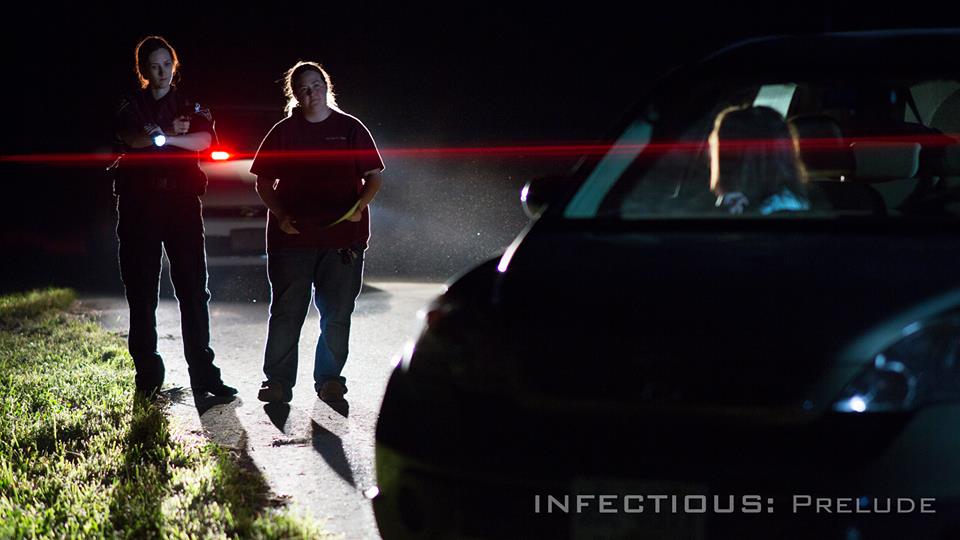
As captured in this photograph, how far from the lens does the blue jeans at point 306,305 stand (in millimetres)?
6062

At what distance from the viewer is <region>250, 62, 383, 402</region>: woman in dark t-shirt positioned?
5.99 metres

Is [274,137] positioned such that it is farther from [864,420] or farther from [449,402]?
[864,420]

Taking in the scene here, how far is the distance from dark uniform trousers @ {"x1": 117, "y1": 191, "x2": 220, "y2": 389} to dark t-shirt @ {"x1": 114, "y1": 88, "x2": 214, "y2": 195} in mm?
59

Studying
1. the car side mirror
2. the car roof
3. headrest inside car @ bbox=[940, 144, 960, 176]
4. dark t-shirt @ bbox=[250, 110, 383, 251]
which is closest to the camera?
the car roof

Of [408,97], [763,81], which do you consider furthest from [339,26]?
[763,81]

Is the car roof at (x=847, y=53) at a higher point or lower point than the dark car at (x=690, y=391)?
higher

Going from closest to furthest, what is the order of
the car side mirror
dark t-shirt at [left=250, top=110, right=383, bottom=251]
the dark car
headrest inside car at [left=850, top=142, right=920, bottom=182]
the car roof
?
the dark car, the car roof, the car side mirror, headrest inside car at [left=850, top=142, right=920, bottom=182], dark t-shirt at [left=250, top=110, right=383, bottom=251]

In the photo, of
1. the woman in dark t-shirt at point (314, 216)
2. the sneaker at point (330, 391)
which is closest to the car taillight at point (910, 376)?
the woman in dark t-shirt at point (314, 216)

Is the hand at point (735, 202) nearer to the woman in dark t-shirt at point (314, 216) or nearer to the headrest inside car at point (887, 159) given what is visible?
the headrest inside car at point (887, 159)

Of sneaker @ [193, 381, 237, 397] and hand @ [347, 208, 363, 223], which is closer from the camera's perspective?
hand @ [347, 208, 363, 223]

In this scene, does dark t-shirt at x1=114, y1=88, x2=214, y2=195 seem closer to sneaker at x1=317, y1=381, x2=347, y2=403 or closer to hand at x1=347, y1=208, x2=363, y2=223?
hand at x1=347, y1=208, x2=363, y2=223

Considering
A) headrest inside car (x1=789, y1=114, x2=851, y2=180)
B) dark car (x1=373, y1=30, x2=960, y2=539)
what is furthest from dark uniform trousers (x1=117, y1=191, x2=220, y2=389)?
dark car (x1=373, y1=30, x2=960, y2=539)

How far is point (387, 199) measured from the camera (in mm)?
14242

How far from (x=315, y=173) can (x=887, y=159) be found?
8.77 feet
